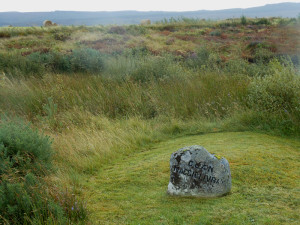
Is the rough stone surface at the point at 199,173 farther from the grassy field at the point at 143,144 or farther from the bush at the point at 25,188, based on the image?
the bush at the point at 25,188

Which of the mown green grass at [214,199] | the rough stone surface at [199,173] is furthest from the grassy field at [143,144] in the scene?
the rough stone surface at [199,173]

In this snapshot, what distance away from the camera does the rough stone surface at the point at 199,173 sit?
3959 mm

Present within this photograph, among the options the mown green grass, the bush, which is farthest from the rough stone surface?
the bush

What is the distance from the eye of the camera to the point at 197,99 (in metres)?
9.21

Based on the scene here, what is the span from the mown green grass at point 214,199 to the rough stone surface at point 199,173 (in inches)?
4.1

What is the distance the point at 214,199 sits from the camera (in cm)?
399

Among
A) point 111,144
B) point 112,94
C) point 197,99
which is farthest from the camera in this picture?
point 112,94

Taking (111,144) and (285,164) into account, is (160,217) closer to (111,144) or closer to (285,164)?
(285,164)

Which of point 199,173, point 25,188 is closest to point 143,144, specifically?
point 199,173

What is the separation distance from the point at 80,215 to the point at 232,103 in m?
5.91

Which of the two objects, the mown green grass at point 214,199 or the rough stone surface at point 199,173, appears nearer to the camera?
the mown green grass at point 214,199

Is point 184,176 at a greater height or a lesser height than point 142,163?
greater

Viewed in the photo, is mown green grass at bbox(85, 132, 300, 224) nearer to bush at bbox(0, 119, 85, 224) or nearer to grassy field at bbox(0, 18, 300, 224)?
grassy field at bbox(0, 18, 300, 224)

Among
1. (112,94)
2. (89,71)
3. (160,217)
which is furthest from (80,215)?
(89,71)
